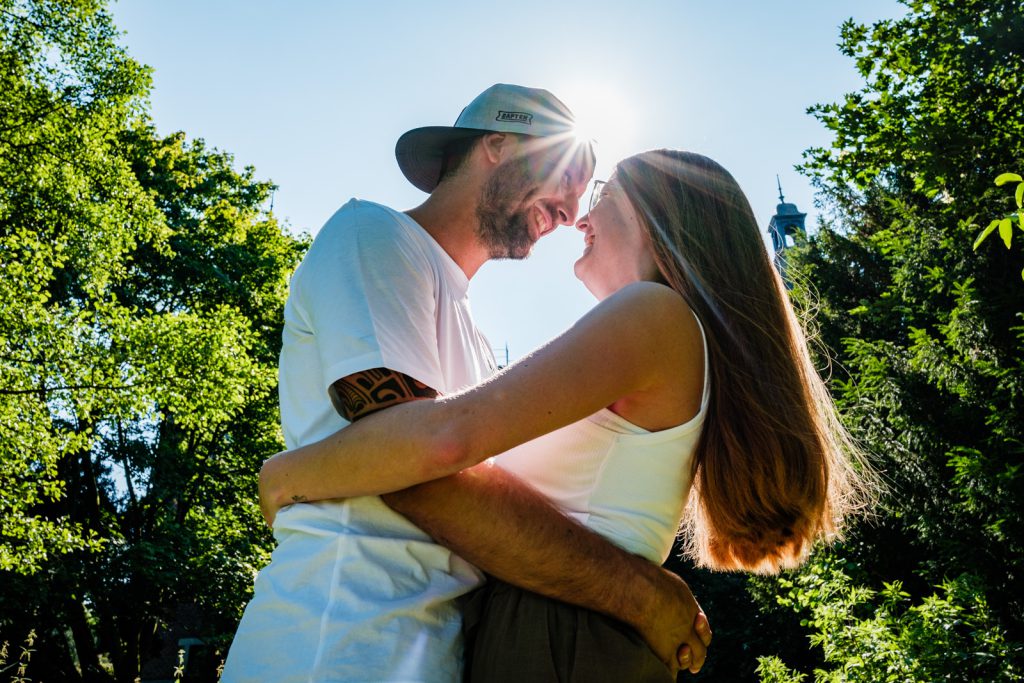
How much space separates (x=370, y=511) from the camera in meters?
1.60

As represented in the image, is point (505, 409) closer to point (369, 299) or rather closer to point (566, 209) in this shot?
point (369, 299)

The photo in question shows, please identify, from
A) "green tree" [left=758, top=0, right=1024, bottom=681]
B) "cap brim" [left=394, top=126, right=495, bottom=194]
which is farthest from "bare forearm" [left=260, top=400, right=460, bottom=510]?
"green tree" [left=758, top=0, right=1024, bottom=681]

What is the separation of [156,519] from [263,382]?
3.90 m

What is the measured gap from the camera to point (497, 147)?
2.55m

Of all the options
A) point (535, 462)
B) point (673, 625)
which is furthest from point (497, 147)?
point (673, 625)

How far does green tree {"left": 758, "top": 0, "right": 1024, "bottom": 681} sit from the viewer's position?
27.6 ft

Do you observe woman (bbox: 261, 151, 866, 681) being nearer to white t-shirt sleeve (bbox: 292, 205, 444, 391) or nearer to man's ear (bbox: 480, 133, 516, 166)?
white t-shirt sleeve (bbox: 292, 205, 444, 391)

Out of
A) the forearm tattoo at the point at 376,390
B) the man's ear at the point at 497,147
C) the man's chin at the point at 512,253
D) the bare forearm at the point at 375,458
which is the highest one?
the man's ear at the point at 497,147

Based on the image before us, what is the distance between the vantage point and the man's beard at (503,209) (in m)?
2.50

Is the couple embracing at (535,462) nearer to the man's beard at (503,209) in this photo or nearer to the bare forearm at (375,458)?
the bare forearm at (375,458)

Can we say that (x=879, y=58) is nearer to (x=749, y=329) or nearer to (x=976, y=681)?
(x=976, y=681)

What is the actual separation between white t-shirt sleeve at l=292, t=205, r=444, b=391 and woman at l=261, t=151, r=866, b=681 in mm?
130

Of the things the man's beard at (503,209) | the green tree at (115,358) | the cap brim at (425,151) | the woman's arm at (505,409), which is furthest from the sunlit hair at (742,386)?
the green tree at (115,358)

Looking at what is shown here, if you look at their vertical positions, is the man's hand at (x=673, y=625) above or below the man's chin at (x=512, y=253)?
below
